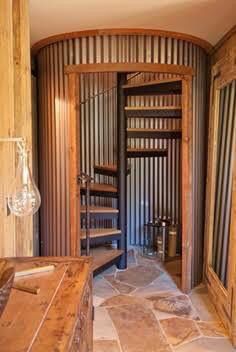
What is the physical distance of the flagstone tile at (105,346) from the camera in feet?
9.29

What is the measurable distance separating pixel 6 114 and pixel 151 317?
2.19 meters

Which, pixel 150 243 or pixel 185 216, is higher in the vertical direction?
pixel 185 216

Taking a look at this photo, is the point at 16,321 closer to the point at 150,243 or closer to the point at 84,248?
the point at 84,248

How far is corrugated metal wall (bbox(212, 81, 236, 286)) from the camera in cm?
331

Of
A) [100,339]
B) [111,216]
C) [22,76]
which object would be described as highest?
[22,76]

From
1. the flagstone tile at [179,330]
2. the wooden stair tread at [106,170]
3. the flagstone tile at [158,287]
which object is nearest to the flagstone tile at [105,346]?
the flagstone tile at [179,330]

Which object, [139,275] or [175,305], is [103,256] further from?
[175,305]

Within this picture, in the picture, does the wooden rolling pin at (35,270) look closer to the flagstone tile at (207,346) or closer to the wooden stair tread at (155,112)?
the flagstone tile at (207,346)

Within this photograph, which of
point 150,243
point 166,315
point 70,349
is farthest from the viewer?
point 150,243

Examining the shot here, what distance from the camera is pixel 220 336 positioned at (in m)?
3.02

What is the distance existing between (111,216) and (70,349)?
137 inches

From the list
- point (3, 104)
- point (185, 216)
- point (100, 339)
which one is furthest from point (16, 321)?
point (185, 216)

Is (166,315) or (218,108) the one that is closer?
(166,315)

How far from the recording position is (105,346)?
288 centimetres
